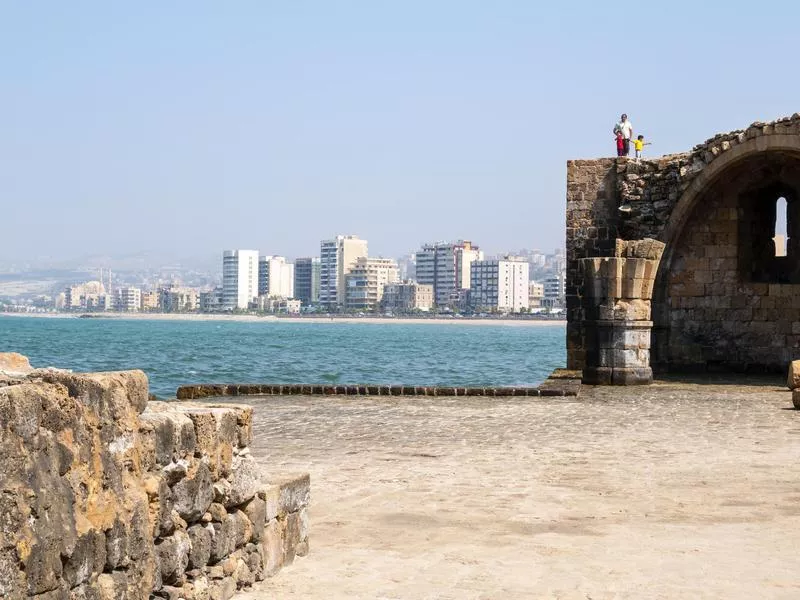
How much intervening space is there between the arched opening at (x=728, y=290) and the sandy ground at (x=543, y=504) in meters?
7.88

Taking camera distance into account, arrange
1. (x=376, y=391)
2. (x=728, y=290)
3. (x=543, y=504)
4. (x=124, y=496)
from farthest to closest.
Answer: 1. (x=728, y=290)
2. (x=376, y=391)
3. (x=543, y=504)
4. (x=124, y=496)

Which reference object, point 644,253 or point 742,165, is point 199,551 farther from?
point 742,165

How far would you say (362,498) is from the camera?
8688 millimetres

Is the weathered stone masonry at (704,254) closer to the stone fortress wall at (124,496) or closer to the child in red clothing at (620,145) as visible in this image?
the child in red clothing at (620,145)

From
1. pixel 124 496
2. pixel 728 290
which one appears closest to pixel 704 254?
pixel 728 290

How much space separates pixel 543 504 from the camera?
8508mm

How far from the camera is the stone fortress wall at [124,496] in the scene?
13.5 feet

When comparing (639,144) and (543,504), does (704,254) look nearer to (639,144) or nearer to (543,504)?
(639,144)

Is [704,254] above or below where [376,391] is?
above

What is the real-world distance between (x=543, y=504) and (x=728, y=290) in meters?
15.7

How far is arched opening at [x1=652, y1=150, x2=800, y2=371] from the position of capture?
2291 centimetres

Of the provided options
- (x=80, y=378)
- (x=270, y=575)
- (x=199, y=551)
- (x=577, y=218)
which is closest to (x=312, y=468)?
(x=270, y=575)

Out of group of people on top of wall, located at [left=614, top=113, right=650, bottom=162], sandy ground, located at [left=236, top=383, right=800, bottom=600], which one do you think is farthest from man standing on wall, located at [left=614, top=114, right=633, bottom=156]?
sandy ground, located at [left=236, top=383, right=800, bottom=600]

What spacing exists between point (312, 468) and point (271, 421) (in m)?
4.31
